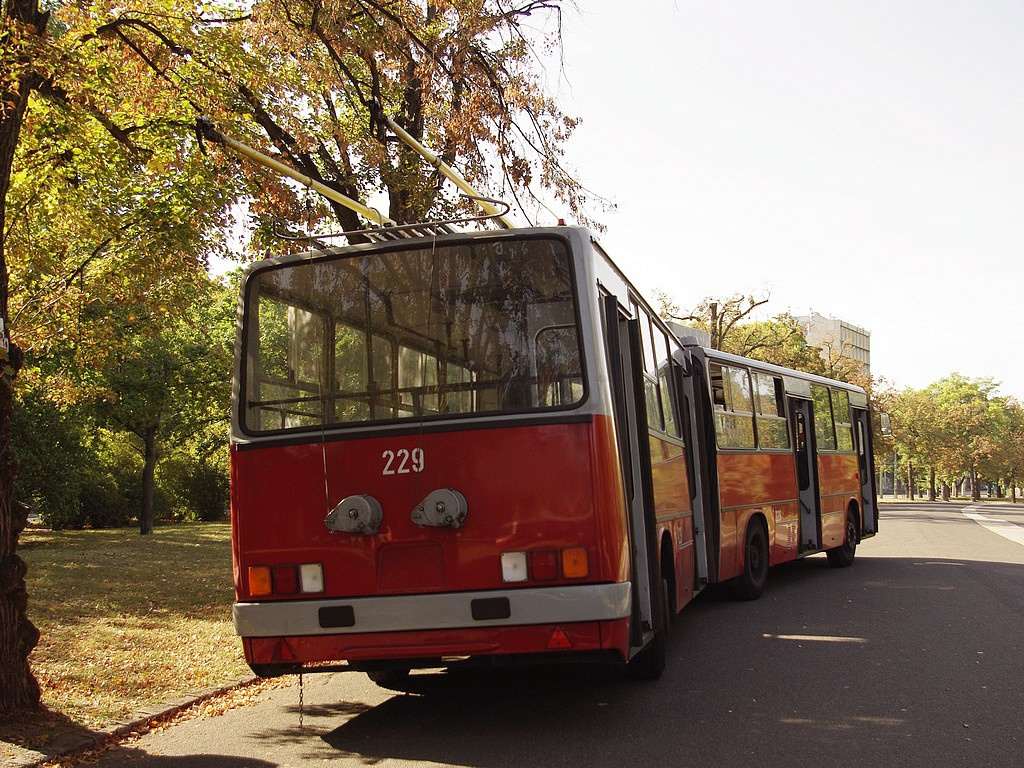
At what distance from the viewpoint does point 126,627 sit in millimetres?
12820

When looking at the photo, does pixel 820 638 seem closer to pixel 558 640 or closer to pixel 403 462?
pixel 558 640

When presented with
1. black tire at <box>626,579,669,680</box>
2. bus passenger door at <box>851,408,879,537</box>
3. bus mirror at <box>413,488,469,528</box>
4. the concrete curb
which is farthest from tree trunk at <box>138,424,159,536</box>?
bus mirror at <box>413,488,469,528</box>

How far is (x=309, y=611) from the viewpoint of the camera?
269 inches

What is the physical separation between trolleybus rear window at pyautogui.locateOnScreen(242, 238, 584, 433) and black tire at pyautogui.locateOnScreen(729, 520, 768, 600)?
761 cm

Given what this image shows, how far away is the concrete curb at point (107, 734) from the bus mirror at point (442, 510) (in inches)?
103

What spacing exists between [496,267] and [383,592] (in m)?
2.21

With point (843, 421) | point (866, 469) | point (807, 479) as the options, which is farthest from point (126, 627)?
point (866, 469)

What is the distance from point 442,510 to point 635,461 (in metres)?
1.84

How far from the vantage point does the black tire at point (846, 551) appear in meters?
19.0

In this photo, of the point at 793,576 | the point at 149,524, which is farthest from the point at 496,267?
the point at 149,524

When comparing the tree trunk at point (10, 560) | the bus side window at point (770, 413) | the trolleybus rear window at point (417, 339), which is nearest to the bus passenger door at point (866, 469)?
the bus side window at point (770, 413)

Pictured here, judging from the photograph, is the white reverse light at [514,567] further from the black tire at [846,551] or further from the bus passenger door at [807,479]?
the black tire at [846,551]

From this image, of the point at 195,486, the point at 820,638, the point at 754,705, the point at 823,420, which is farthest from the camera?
the point at 195,486

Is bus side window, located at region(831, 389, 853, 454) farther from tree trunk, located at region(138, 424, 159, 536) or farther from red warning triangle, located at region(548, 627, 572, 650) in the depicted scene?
tree trunk, located at region(138, 424, 159, 536)
